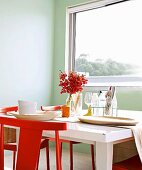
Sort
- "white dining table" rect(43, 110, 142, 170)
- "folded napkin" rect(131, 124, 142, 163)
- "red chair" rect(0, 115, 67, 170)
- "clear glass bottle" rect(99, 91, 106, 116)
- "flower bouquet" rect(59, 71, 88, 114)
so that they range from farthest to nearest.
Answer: "clear glass bottle" rect(99, 91, 106, 116) < "flower bouquet" rect(59, 71, 88, 114) < "folded napkin" rect(131, 124, 142, 163) < "white dining table" rect(43, 110, 142, 170) < "red chair" rect(0, 115, 67, 170)

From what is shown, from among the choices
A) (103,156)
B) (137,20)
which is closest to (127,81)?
(137,20)

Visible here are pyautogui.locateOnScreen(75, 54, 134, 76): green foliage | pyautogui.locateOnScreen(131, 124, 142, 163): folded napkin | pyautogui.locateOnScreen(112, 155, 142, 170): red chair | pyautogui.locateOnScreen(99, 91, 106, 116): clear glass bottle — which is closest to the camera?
pyautogui.locateOnScreen(131, 124, 142, 163): folded napkin

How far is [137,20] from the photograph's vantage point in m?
3.60

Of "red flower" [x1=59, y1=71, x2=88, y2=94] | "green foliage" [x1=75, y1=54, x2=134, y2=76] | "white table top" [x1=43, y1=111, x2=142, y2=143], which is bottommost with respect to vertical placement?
"white table top" [x1=43, y1=111, x2=142, y2=143]

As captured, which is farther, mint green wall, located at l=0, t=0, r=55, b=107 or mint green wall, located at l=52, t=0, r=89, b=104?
mint green wall, located at l=52, t=0, r=89, b=104

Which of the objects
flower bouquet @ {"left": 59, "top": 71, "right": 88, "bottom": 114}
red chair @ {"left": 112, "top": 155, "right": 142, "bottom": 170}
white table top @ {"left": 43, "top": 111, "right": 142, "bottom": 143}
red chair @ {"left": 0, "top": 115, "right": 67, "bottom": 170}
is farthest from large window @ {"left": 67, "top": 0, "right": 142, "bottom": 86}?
red chair @ {"left": 0, "top": 115, "right": 67, "bottom": 170}

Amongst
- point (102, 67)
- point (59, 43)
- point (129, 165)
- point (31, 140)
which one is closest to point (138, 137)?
point (129, 165)

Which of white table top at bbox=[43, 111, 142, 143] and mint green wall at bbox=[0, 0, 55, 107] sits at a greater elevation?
mint green wall at bbox=[0, 0, 55, 107]

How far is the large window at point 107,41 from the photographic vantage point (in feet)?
11.9

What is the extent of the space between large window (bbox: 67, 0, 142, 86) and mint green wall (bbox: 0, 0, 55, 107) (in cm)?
36

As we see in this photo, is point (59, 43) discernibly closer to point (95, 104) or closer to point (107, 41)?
point (107, 41)

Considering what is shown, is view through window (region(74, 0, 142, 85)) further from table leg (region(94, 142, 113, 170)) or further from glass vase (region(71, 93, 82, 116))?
table leg (region(94, 142, 113, 170))

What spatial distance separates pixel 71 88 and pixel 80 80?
90 mm

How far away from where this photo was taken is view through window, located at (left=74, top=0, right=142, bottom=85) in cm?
361
